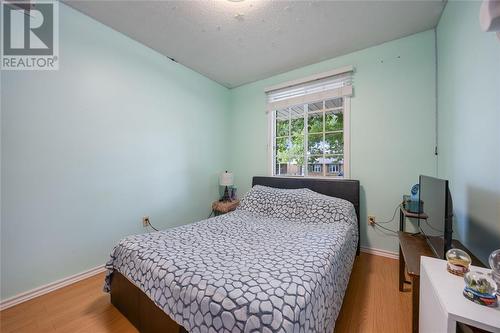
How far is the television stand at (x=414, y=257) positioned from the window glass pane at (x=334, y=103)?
1789mm

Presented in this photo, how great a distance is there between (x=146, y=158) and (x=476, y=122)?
311 cm

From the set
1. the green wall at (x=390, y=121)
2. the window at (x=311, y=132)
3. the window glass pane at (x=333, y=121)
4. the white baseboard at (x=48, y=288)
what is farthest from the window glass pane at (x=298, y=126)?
the white baseboard at (x=48, y=288)

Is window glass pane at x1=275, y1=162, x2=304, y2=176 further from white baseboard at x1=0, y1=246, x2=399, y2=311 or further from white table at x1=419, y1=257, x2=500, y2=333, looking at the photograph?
white table at x1=419, y1=257, x2=500, y2=333

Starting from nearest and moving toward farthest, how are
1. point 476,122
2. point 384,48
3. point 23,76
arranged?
point 476,122, point 23,76, point 384,48

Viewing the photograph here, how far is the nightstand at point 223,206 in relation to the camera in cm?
315

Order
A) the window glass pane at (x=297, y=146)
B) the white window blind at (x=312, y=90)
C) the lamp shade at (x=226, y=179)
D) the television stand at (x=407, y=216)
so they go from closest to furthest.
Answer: the television stand at (x=407, y=216), the white window blind at (x=312, y=90), the window glass pane at (x=297, y=146), the lamp shade at (x=226, y=179)

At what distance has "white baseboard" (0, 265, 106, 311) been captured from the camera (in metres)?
1.59

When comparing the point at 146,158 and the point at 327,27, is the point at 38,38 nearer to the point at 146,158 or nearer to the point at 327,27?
the point at 146,158

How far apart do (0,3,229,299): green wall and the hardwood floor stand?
234 millimetres

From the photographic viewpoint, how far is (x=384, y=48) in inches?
96.0

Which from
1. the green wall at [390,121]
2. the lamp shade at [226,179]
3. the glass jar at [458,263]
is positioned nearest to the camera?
the glass jar at [458,263]

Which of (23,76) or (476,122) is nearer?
(476,122)

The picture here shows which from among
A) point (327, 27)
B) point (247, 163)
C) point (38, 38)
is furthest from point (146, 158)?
point (327, 27)

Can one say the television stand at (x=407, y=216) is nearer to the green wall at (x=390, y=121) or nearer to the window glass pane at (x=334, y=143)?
the green wall at (x=390, y=121)
